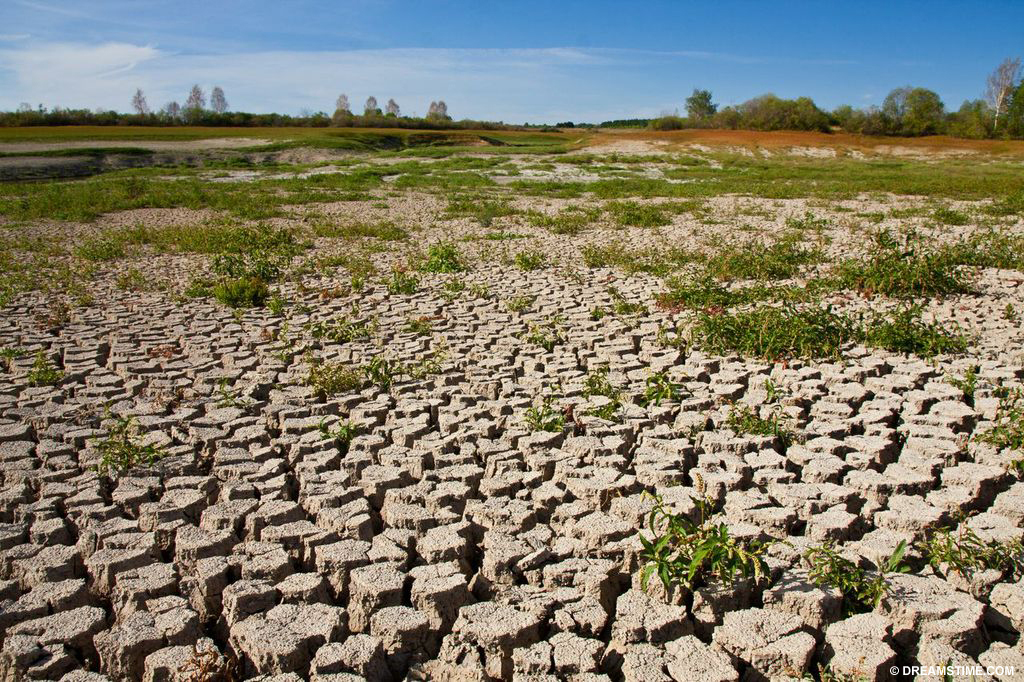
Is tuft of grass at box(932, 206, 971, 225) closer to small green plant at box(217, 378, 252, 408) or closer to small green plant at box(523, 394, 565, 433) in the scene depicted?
small green plant at box(523, 394, 565, 433)

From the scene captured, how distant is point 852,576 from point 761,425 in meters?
1.61

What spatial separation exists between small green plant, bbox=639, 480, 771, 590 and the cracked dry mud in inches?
2.7

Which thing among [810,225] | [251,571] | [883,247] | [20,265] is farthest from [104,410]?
[810,225]

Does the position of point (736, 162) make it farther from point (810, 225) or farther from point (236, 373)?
point (236, 373)

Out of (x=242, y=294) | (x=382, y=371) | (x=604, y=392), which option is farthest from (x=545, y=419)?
(x=242, y=294)

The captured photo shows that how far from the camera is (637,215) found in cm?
1568

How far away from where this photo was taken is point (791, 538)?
3400mm

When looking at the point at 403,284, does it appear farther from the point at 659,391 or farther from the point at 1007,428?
the point at 1007,428

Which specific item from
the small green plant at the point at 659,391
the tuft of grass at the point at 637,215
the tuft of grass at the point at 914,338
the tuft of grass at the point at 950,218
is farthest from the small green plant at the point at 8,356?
the tuft of grass at the point at 950,218

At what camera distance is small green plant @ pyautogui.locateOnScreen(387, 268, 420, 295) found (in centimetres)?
905

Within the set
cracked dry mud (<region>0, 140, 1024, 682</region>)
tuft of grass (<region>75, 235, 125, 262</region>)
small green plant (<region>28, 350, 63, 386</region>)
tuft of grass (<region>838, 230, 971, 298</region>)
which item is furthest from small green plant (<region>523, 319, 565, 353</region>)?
tuft of grass (<region>75, 235, 125, 262</region>)

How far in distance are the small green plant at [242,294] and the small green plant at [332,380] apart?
10.2 ft

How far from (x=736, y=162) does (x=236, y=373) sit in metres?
33.9

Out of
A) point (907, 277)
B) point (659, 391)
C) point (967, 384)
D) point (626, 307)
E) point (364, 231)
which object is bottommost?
point (659, 391)
